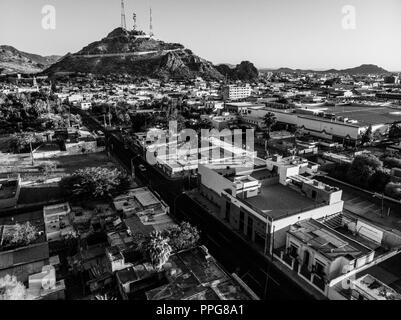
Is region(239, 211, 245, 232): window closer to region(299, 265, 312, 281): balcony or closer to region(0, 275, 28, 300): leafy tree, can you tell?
region(299, 265, 312, 281): balcony

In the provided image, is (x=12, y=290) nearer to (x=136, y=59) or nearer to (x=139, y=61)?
(x=139, y=61)

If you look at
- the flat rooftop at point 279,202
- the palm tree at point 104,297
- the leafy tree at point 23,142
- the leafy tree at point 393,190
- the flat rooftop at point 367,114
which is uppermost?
the flat rooftop at point 367,114

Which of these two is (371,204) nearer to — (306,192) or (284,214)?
(306,192)

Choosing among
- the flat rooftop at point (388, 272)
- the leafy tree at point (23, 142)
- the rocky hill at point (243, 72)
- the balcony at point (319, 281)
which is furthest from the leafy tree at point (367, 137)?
the rocky hill at point (243, 72)

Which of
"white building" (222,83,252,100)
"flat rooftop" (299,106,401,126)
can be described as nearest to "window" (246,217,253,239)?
"flat rooftop" (299,106,401,126)

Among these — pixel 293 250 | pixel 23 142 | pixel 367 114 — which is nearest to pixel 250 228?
pixel 293 250

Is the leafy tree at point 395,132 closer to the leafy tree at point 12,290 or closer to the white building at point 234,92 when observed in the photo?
the white building at point 234,92

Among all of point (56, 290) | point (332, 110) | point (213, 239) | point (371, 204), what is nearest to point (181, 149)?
point (213, 239)
